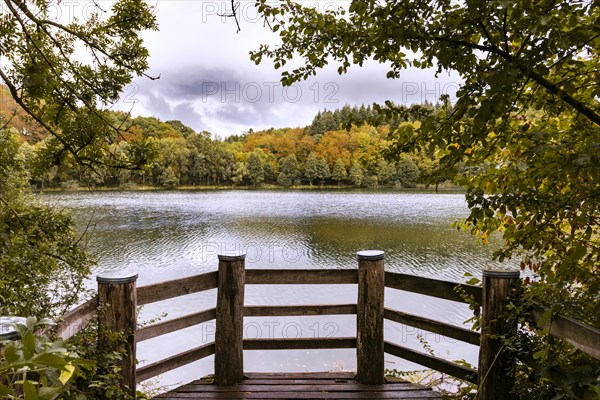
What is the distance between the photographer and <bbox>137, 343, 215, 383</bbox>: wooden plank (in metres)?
2.80

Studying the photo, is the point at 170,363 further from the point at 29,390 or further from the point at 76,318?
the point at 29,390

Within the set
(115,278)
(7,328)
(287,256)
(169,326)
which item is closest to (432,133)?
(7,328)

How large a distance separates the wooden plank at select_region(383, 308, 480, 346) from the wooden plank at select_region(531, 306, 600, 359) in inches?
34.6

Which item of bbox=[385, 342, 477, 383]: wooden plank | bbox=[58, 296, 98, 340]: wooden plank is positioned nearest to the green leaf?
bbox=[58, 296, 98, 340]: wooden plank

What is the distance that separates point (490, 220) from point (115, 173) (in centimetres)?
273

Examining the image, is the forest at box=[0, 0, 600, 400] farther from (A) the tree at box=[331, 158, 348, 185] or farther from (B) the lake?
(A) the tree at box=[331, 158, 348, 185]

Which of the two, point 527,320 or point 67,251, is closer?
point 527,320

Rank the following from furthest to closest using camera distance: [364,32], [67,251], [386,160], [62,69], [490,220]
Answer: [67,251] → [62,69] → [490,220] → [364,32] → [386,160]

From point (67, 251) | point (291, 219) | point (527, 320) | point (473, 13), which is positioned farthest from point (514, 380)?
point (291, 219)

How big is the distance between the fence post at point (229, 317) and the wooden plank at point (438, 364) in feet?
4.29

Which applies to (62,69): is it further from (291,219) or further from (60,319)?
(291,219)

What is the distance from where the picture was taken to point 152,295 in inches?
109

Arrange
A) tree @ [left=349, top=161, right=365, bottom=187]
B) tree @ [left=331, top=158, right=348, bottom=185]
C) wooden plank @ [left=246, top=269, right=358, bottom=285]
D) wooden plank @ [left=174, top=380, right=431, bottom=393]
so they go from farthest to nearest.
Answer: tree @ [left=331, top=158, right=348, bottom=185]
tree @ [left=349, top=161, right=365, bottom=187]
wooden plank @ [left=246, top=269, right=358, bottom=285]
wooden plank @ [left=174, top=380, right=431, bottom=393]

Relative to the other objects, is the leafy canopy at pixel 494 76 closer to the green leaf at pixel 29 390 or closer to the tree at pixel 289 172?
the green leaf at pixel 29 390
